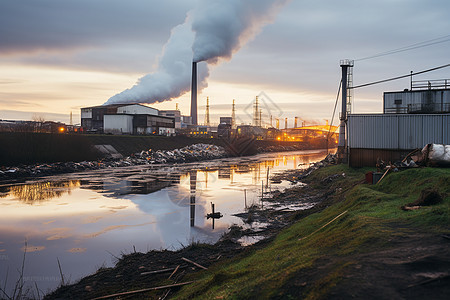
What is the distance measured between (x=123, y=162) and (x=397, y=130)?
34031 millimetres

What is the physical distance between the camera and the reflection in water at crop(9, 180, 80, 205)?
23.2m

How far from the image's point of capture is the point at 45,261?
12.0 meters

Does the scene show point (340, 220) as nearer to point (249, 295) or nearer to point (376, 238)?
point (376, 238)

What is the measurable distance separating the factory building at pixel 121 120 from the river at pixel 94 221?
41127 millimetres

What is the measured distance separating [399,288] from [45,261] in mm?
11127

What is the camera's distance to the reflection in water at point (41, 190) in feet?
76.1

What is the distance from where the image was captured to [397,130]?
27484 mm

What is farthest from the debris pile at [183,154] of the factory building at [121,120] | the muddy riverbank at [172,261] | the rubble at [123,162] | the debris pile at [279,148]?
the muddy riverbank at [172,261]

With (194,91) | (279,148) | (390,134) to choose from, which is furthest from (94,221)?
(279,148)

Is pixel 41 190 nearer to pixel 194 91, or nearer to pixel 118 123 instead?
pixel 118 123

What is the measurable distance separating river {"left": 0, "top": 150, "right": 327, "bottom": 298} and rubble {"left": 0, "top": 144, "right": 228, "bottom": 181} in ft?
15.8

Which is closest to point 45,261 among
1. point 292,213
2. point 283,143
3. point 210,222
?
point 210,222

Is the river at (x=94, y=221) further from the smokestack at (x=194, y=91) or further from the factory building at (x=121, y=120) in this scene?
the smokestack at (x=194, y=91)

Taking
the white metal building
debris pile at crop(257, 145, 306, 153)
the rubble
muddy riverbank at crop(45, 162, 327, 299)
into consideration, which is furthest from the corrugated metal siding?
debris pile at crop(257, 145, 306, 153)
